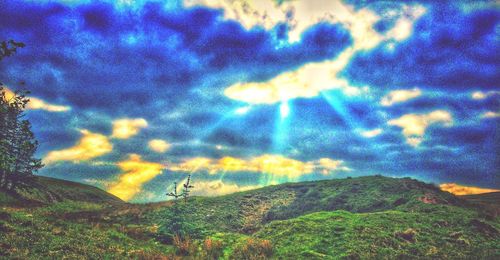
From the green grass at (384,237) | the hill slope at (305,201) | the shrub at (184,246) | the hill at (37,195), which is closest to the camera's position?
the green grass at (384,237)

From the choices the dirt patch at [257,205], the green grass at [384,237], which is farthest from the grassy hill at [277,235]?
the dirt patch at [257,205]

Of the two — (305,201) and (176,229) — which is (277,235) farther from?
(305,201)

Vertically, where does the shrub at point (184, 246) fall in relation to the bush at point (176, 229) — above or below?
below

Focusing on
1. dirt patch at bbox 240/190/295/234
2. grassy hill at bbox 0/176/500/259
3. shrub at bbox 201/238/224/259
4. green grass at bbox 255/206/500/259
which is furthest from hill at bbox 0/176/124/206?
green grass at bbox 255/206/500/259

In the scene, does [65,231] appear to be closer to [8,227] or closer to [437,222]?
[8,227]

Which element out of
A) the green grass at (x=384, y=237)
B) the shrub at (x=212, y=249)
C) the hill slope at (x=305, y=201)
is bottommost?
the shrub at (x=212, y=249)

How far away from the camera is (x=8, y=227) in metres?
19.2

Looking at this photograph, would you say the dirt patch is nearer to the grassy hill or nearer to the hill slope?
the hill slope

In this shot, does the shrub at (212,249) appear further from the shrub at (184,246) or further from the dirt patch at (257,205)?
the dirt patch at (257,205)

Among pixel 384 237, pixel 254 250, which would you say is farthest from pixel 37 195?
pixel 384 237

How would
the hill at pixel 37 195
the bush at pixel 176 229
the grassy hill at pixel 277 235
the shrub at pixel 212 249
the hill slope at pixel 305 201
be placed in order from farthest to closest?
the hill at pixel 37 195 < the hill slope at pixel 305 201 < the bush at pixel 176 229 < the shrub at pixel 212 249 < the grassy hill at pixel 277 235

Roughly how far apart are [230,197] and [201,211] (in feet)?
35.7

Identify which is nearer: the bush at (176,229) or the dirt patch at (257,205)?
the bush at (176,229)

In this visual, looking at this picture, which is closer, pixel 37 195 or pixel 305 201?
pixel 37 195
